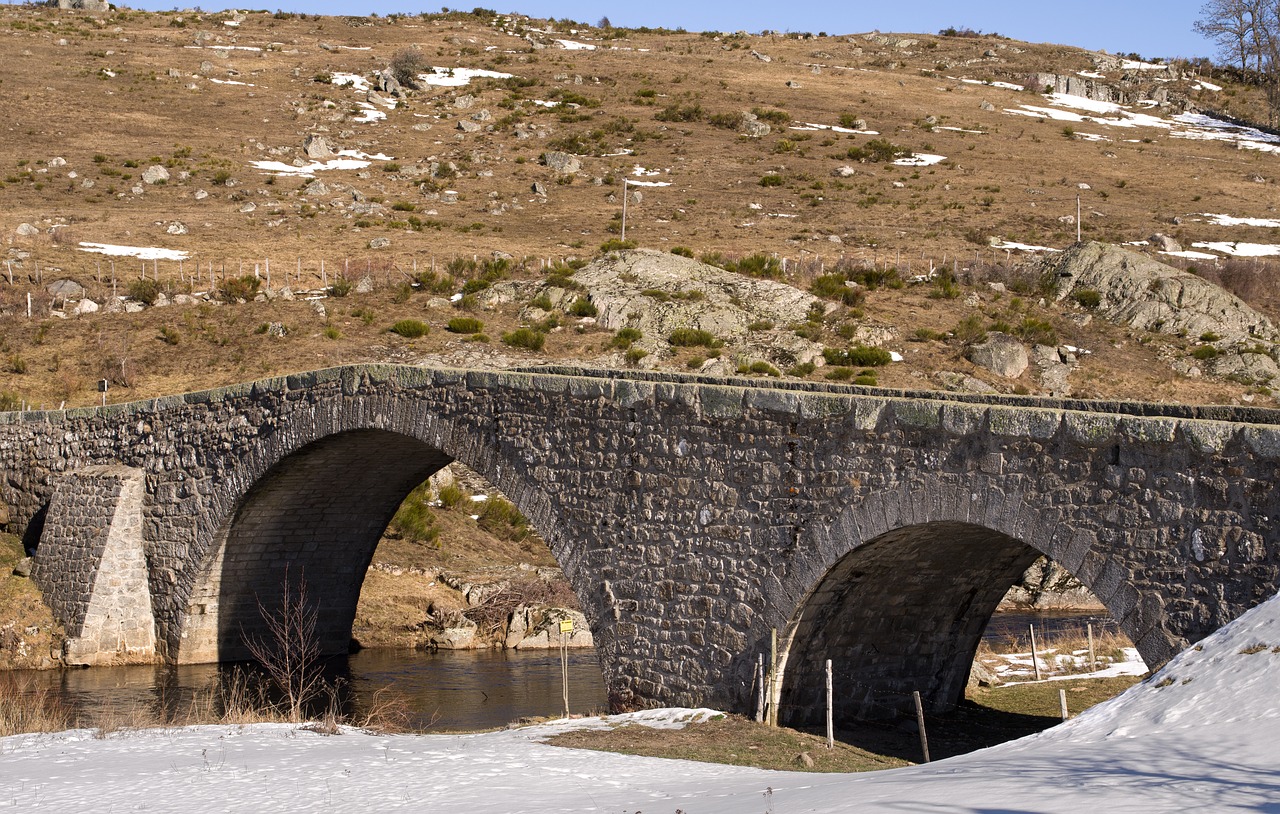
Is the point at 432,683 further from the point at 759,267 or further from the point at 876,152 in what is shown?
the point at 876,152

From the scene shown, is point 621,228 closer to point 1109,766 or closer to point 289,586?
point 289,586

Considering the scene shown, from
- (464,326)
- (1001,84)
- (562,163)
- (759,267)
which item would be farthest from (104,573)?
(1001,84)

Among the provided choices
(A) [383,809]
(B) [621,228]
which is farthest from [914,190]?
(A) [383,809]

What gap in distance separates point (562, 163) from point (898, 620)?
41733 mm

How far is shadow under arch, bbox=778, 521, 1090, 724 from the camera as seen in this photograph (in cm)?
1219

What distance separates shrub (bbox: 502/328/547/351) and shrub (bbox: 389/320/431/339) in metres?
2.04

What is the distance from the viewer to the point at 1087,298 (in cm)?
3397

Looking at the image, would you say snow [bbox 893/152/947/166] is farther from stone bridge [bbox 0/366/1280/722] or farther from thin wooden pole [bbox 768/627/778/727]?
thin wooden pole [bbox 768/627/778/727]

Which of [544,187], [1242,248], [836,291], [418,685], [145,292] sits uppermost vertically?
[544,187]

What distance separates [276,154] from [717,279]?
27316 mm

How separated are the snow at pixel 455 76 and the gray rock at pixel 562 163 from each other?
42.0ft

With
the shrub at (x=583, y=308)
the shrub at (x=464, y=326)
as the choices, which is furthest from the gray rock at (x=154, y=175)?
the shrub at (x=583, y=308)

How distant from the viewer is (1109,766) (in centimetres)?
737

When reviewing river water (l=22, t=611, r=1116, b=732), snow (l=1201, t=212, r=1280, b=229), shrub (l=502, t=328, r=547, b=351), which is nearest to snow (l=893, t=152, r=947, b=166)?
snow (l=1201, t=212, r=1280, b=229)
